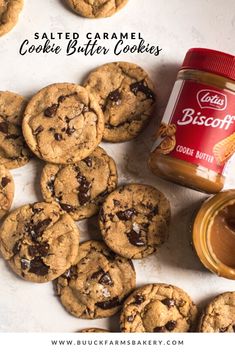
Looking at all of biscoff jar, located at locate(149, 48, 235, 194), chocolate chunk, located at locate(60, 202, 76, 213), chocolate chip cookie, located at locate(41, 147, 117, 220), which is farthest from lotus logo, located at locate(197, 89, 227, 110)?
chocolate chunk, located at locate(60, 202, 76, 213)

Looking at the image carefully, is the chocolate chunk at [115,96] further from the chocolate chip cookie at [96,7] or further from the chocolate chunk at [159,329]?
the chocolate chunk at [159,329]

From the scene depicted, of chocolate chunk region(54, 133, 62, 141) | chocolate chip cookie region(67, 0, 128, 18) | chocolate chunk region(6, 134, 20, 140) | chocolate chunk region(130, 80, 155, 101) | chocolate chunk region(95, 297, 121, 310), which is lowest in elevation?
chocolate chunk region(95, 297, 121, 310)

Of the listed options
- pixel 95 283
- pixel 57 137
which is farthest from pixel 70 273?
pixel 57 137

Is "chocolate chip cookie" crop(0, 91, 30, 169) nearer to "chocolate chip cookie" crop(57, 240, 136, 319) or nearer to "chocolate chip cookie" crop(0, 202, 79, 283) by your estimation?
"chocolate chip cookie" crop(0, 202, 79, 283)

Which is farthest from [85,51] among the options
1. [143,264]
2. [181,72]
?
[143,264]

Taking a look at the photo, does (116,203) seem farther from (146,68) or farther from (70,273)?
(146,68)

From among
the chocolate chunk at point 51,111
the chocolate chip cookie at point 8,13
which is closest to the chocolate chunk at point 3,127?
the chocolate chunk at point 51,111
